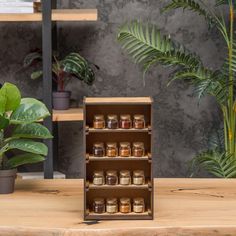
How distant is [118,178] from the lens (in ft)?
5.76

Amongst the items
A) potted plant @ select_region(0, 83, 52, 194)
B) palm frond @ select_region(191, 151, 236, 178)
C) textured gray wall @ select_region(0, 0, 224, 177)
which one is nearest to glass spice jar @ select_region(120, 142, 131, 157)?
potted plant @ select_region(0, 83, 52, 194)

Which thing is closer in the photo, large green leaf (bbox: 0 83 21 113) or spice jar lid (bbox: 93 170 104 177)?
spice jar lid (bbox: 93 170 104 177)

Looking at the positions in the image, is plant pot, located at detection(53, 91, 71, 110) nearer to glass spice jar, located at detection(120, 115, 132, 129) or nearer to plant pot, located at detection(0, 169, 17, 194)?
plant pot, located at detection(0, 169, 17, 194)

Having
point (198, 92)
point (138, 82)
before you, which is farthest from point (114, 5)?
point (198, 92)

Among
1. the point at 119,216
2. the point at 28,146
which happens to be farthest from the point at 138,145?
the point at 28,146

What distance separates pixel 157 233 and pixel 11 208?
0.47 meters

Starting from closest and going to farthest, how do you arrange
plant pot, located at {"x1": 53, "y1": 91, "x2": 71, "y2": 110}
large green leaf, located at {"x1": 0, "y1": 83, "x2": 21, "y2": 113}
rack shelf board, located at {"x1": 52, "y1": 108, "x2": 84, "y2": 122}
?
Result: large green leaf, located at {"x1": 0, "y1": 83, "x2": 21, "y2": 113}
rack shelf board, located at {"x1": 52, "y1": 108, "x2": 84, "y2": 122}
plant pot, located at {"x1": 53, "y1": 91, "x2": 71, "y2": 110}

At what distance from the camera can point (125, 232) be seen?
5.29ft

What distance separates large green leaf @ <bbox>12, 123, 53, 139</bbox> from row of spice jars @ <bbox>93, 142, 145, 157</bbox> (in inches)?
11.4

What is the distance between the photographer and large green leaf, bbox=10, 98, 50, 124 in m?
1.93

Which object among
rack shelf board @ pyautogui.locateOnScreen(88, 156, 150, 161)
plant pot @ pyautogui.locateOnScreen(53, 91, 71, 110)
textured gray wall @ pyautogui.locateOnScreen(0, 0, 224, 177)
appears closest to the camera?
rack shelf board @ pyautogui.locateOnScreen(88, 156, 150, 161)

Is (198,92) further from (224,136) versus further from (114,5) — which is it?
(114,5)

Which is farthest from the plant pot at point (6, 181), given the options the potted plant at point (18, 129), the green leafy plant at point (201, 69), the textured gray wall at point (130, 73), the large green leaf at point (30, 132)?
the textured gray wall at point (130, 73)

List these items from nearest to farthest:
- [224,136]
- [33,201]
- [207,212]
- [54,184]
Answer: [207,212]
[33,201]
[54,184]
[224,136]
